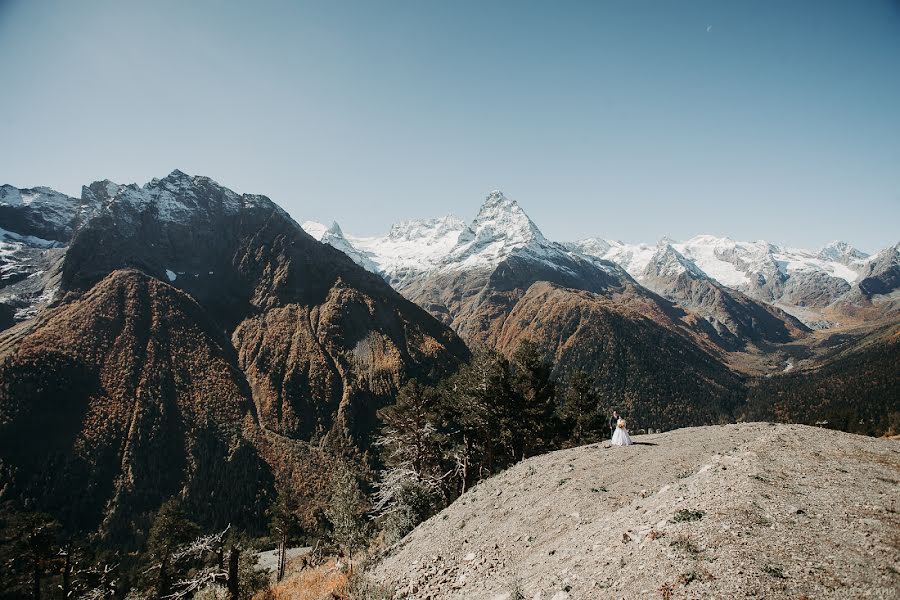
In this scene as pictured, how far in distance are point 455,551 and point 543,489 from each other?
714cm

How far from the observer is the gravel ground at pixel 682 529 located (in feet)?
35.6

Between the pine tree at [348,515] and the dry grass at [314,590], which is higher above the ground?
the dry grass at [314,590]

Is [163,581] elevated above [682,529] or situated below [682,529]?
below

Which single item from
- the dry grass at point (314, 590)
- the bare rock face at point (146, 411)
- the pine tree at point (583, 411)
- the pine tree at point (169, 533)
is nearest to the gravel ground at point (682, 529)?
the dry grass at point (314, 590)

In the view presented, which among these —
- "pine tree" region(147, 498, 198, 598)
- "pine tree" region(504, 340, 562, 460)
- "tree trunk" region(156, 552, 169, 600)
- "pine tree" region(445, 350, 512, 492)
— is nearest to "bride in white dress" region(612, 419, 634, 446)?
"pine tree" region(504, 340, 562, 460)

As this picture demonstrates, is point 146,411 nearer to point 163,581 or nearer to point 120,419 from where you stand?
point 120,419

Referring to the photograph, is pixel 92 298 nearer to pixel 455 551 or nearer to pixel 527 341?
pixel 527 341

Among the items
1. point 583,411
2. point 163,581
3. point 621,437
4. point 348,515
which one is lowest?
point 163,581

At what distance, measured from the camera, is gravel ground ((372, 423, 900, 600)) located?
10.9 m

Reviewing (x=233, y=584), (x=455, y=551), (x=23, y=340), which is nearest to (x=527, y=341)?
(x=455, y=551)

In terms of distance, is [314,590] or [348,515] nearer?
A: [314,590]

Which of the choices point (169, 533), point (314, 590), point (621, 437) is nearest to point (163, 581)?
point (169, 533)

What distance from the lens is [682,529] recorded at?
13.4 meters

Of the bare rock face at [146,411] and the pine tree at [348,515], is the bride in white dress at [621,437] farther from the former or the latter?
the bare rock face at [146,411]
